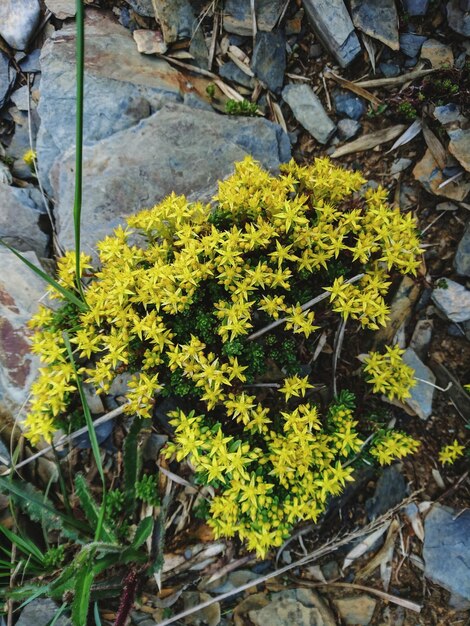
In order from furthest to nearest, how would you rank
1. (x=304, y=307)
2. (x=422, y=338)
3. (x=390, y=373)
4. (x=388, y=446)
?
(x=422, y=338)
(x=390, y=373)
(x=388, y=446)
(x=304, y=307)

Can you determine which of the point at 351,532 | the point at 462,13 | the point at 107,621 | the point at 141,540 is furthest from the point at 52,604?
the point at 462,13

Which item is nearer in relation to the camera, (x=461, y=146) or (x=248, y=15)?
(x=461, y=146)

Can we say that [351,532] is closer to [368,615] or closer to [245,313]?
[368,615]

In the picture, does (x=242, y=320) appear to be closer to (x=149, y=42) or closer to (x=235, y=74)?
(x=235, y=74)

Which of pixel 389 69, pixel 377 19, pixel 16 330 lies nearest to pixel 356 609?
pixel 16 330

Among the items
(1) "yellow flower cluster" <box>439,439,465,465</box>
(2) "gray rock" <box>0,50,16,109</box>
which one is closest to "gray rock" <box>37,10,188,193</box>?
(2) "gray rock" <box>0,50,16,109</box>

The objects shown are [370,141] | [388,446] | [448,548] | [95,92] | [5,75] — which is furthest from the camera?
[5,75]

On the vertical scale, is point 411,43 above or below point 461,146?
above
